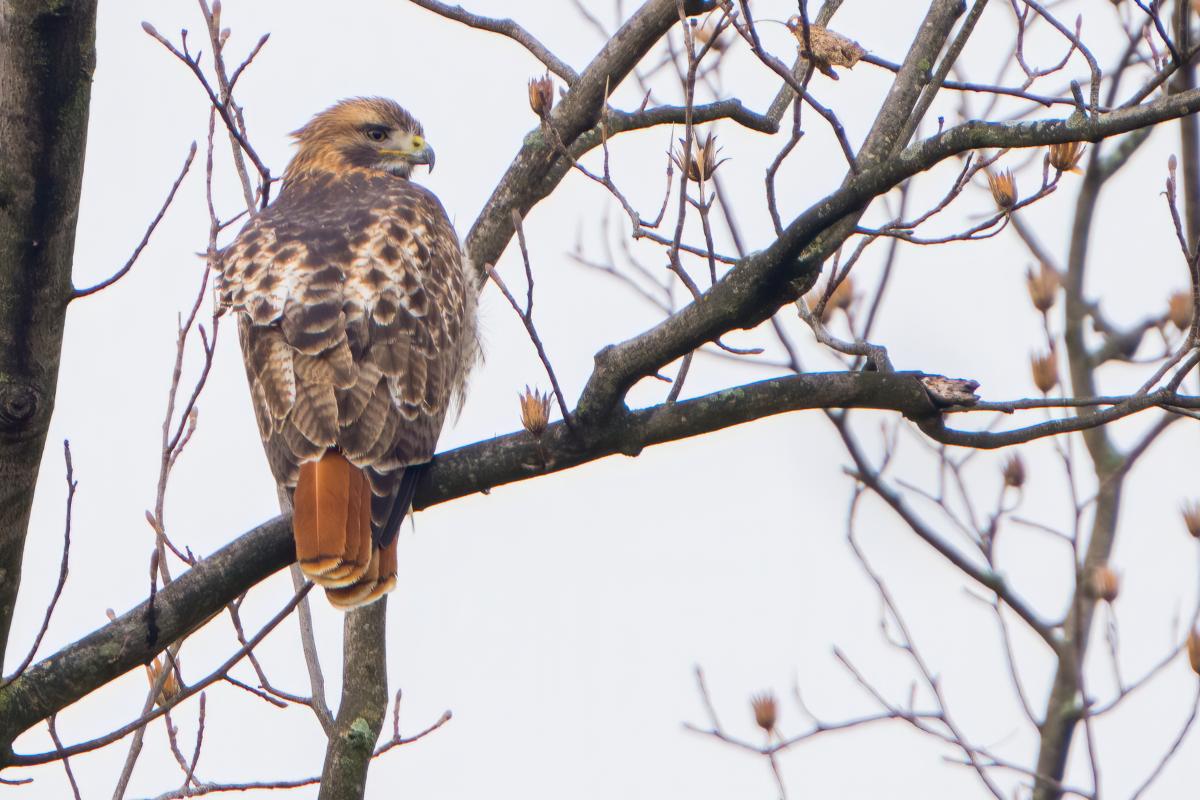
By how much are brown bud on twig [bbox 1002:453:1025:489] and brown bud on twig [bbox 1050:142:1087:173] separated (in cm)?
216

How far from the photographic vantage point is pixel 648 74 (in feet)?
19.0

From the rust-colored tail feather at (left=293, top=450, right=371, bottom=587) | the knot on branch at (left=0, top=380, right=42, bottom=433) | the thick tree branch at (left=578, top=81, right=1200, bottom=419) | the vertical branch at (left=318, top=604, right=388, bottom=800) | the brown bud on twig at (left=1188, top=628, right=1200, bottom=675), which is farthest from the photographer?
the brown bud on twig at (left=1188, top=628, right=1200, bottom=675)

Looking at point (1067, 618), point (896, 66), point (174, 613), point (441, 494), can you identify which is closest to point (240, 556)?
point (174, 613)

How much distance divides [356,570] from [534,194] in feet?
5.46

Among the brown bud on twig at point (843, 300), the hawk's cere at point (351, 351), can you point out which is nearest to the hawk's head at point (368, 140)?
the hawk's cere at point (351, 351)

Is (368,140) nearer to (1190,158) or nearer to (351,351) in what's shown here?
(351,351)

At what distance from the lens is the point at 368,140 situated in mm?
6773

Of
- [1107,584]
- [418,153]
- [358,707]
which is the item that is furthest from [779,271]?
[418,153]

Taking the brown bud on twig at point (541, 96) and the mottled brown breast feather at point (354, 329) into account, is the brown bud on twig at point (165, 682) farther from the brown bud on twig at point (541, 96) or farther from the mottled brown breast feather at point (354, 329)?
the brown bud on twig at point (541, 96)

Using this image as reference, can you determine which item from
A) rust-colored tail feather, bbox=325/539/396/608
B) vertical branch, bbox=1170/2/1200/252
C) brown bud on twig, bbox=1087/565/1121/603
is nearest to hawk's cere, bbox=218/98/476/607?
rust-colored tail feather, bbox=325/539/396/608

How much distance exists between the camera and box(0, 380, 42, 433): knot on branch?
3105 mm

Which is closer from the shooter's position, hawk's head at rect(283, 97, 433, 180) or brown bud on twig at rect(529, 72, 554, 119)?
brown bud on twig at rect(529, 72, 554, 119)

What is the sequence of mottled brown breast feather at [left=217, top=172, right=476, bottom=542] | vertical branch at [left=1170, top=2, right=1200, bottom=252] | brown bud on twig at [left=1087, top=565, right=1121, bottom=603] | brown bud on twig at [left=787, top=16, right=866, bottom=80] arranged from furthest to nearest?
1. vertical branch at [left=1170, top=2, right=1200, bottom=252]
2. brown bud on twig at [left=1087, top=565, right=1121, bottom=603]
3. mottled brown breast feather at [left=217, top=172, right=476, bottom=542]
4. brown bud on twig at [left=787, top=16, right=866, bottom=80]

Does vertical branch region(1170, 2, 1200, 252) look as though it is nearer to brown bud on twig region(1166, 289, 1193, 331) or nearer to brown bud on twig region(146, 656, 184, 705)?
brown bud on twig region(1166, 289, 1193, 331)
